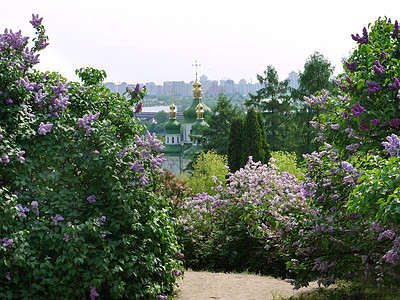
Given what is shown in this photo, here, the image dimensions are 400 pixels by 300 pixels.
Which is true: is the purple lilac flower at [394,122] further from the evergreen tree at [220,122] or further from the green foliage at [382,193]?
the evergreen tree at [220,122]

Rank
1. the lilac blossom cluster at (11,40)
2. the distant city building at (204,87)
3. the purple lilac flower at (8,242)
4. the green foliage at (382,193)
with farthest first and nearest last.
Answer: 1. the distant city building at (204,87)
2. the lilac blossom cluster at (11,40)
3. the purple lilac flower at (8,242)
4. the green foliage at (382,193)

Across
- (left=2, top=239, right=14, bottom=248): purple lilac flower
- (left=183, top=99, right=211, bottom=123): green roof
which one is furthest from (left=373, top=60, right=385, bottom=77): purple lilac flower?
(left=183, top=99, right=211, bottom=123): green roof

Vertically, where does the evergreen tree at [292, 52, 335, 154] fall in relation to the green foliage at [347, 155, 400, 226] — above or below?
above

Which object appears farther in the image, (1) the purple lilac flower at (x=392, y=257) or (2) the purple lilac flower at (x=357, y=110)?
(2) the purple lilac flower at (x=357, y=110)

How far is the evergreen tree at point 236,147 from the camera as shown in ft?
62.7

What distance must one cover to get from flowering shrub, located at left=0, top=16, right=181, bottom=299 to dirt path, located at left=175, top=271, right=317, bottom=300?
2.93ft

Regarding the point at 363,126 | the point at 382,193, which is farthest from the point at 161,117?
the point at 382,193

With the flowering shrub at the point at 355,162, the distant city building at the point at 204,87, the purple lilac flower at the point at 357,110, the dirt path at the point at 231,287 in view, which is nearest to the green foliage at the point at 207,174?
the dirt path at the point at 231,287

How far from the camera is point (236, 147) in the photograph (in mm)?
19375

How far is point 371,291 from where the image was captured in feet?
23.1

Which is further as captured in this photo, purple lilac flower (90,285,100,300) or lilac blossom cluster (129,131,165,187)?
lilac blossom cluster (129,131,165,187)

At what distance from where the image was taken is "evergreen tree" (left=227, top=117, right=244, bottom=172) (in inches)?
753

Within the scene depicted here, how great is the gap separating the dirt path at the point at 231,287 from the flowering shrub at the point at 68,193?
0.89 meters

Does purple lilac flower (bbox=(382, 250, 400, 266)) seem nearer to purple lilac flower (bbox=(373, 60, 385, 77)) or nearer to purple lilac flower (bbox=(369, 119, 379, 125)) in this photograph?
purple lilac flower (bbox=(369, 119, 379, 125))
